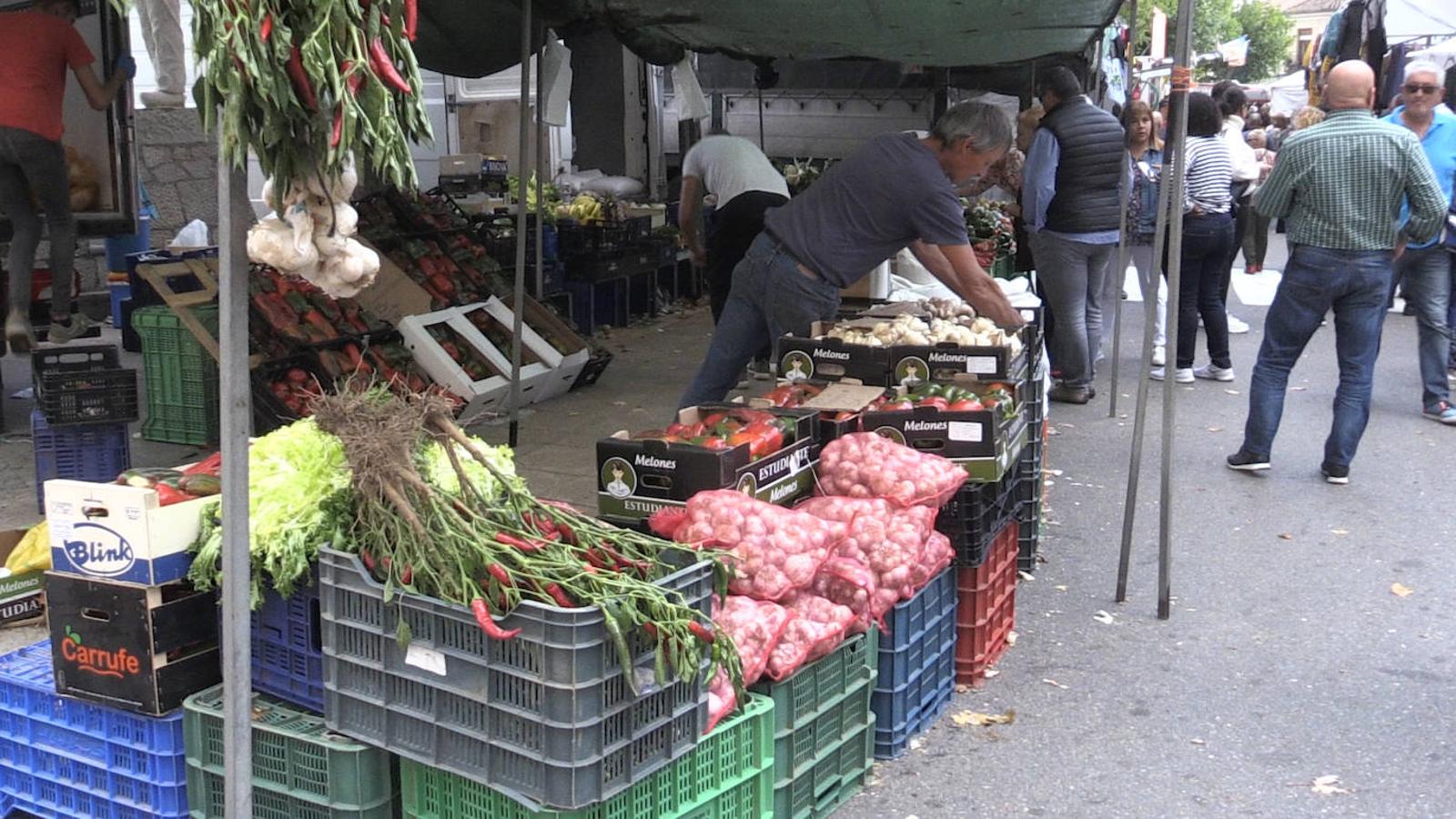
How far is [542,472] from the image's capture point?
23.1 ft

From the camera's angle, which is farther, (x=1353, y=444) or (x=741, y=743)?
(x=1353, y=444)

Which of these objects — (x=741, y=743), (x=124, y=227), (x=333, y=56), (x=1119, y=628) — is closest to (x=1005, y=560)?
(x=1119, y=628)

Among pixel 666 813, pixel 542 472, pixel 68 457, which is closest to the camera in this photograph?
pixel 666 813

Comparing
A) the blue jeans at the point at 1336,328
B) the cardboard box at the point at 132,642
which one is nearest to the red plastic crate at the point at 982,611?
the cardboard box at the point at 132,642

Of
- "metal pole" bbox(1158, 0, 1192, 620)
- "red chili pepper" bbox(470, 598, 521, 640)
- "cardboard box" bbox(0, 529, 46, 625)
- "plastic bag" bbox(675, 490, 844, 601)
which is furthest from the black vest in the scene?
"red chili pepper" bbox(470, 598, 521, 640)

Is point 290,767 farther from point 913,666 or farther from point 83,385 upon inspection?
point 83,385

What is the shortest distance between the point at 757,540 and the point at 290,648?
1.21 m

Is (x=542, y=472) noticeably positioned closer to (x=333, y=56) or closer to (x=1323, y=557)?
(x=1323, y=557)

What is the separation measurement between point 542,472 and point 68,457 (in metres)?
2.30

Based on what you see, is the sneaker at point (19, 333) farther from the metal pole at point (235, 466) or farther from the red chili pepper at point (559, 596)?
the red chili pepper at point (559, 596)

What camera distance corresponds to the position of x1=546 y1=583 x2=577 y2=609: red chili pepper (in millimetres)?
2650

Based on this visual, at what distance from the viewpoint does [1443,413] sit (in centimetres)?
868

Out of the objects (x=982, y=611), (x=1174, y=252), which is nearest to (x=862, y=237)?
(x=1174, y=252)

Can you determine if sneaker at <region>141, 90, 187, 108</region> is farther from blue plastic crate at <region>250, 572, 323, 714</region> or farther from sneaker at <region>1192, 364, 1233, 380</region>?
blue plastic crate at <region>250, 572, 323, 714</region>
